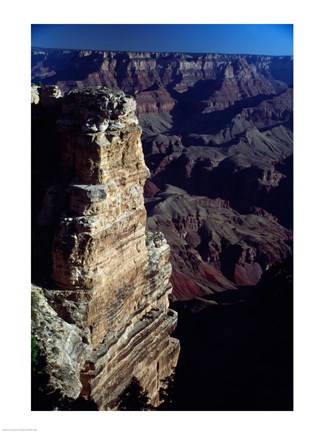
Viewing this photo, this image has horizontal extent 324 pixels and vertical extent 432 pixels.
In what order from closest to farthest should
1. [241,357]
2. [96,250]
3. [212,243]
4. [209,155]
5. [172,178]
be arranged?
[96,250] < [241,357] < [212,243] < [172,178] < [209,155]

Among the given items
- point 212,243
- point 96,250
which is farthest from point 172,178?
point 96,250

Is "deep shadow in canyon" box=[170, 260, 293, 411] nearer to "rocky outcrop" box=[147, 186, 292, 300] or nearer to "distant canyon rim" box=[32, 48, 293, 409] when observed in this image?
"distant canyon rim" box=[32, 48, 293, 409]

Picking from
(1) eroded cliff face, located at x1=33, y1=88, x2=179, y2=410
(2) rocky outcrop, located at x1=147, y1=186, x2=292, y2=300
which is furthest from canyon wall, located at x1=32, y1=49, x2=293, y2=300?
(1) eroded cliff face, located at x1=33, y1=88, x2=179, y2=410

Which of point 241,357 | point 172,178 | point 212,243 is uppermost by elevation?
point 172,178

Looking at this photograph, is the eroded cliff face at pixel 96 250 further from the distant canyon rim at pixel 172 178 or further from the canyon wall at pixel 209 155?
the canyon wall at pixel 209 155

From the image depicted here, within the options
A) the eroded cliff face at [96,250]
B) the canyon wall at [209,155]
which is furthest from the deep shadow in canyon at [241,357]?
the canyon wall at [209,155]

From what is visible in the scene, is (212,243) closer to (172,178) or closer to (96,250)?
(172,178)

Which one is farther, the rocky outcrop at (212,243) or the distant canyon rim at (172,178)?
the rocky outcrop at (212,243)

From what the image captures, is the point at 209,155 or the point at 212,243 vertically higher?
the point at 209,155
